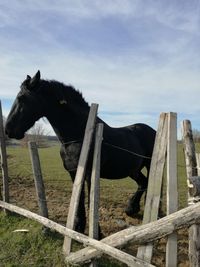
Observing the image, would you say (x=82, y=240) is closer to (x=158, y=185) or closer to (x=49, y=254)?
(x=49, y=254)

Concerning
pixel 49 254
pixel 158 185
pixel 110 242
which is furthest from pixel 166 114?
pixel 49 254

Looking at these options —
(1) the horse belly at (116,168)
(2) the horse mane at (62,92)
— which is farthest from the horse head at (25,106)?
(1) the horse belly at (116,168)

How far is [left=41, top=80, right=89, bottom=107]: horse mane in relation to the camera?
660cm

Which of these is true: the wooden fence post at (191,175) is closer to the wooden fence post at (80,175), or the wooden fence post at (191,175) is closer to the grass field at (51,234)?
the grass field at (51,234)

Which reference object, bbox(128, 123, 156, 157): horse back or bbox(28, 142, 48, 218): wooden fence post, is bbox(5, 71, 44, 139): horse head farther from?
bbox(128, 123, 156, 157): horse back

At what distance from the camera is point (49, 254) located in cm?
593

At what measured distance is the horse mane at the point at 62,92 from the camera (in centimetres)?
660

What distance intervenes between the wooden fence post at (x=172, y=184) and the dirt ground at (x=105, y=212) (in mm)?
1065

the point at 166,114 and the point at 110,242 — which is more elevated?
the point at 166,114

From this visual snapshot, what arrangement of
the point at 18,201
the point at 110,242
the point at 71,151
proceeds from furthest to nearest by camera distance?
the point at 18,201 → the point at 71,151 → the point at 110,242

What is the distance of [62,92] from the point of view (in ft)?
22.0

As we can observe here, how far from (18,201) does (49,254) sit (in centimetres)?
337

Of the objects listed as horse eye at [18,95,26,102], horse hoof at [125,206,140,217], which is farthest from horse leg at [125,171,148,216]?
horse eye at [18,95,26,102]

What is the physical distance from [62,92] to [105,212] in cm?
317
